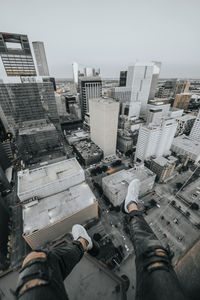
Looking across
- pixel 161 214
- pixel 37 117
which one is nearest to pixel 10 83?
pixel 37 117

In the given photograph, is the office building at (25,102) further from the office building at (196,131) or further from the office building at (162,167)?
the office building at (196,131)

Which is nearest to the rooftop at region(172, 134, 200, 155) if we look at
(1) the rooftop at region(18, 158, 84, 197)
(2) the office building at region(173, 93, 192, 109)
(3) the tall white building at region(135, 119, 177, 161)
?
(3) the tall white building at region(135, 119, 177, 161)

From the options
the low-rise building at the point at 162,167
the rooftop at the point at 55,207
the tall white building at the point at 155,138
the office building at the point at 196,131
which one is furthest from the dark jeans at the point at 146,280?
the office building at the point at 196,131

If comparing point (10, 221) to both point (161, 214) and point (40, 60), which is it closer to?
point (161, 214)

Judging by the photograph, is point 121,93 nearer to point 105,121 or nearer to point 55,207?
point 105,121

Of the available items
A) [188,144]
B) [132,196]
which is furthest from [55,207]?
[188,144]

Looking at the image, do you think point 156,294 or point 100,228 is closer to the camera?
point 156,294
